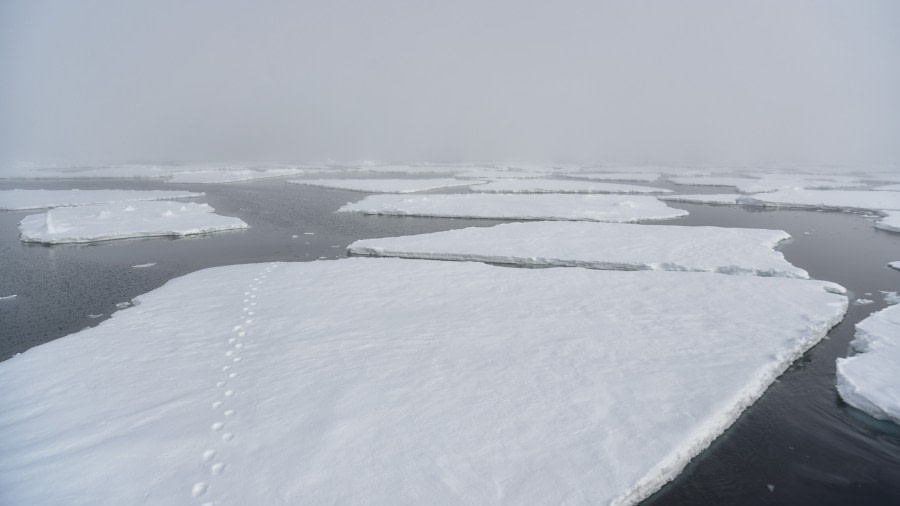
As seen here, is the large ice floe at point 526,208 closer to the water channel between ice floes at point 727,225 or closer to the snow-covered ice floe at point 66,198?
the water channel between ice floes at point 727,225

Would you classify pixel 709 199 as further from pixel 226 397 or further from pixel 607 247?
pixel 226 397

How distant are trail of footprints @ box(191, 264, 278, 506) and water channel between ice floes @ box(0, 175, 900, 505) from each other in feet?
9.54

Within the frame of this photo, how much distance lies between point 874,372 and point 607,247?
7.12 meters

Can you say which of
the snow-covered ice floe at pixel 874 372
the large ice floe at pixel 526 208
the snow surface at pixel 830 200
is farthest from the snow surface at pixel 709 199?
the snow-covered ice floe at pixel 874 372

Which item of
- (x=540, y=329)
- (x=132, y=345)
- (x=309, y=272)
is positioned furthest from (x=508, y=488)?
(x=309, y=272)

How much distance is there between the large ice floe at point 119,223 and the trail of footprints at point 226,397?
345 inches

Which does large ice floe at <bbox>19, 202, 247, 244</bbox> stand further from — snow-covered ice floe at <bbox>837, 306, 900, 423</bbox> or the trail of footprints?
snow-covered ice floe at <bbox>837, 306, 900, 423</bbox>

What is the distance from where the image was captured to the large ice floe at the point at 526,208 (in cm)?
1839

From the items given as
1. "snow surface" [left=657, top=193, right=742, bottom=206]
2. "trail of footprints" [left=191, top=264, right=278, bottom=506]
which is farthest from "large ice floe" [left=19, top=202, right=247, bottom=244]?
"snow surface" [left=657, top=193, right=742, bottom=206]

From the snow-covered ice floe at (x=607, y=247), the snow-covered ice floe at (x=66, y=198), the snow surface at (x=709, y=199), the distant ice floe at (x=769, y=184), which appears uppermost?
the snow-covered ice floe at (x=66, y=198)

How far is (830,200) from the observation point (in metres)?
22.5

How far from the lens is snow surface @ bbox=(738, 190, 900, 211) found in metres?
20.9

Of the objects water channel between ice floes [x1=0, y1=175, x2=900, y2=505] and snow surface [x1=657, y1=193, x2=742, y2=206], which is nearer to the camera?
water channel between ice floes [x1=0, y1=175, x2=900, y2=505]

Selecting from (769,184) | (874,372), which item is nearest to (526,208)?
(874,372)
